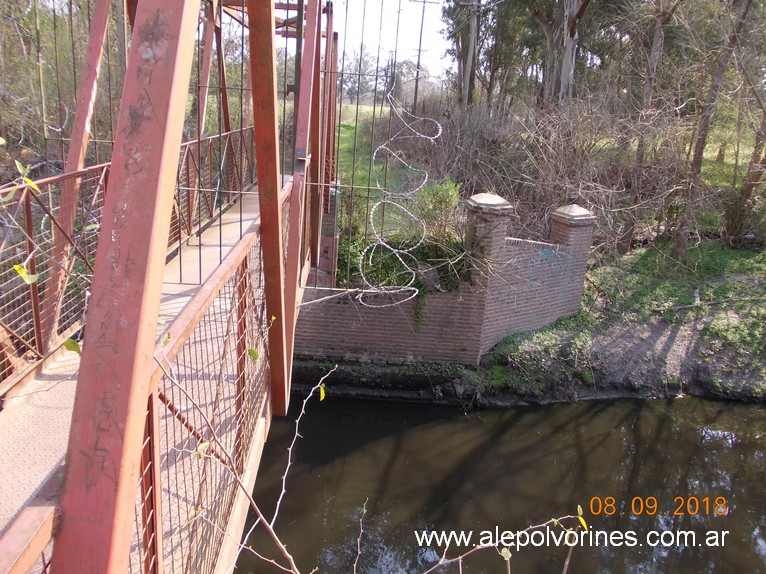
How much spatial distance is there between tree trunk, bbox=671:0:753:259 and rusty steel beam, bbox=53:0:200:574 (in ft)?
36.0

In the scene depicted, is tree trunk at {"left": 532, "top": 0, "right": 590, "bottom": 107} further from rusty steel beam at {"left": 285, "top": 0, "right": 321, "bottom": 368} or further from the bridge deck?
the bridge deck

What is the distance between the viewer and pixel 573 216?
880 cm

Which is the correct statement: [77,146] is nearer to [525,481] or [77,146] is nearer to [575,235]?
[525,481]

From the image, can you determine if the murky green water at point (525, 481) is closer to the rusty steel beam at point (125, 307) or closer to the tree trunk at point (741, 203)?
the tree trunk at point (741, 203)

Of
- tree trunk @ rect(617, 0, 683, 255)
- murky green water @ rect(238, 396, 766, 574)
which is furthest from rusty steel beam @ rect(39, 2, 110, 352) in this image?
tree trunk @ rect(617, 0, 683, 255)

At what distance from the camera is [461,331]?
845cm

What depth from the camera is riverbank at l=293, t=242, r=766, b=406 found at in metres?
8.43

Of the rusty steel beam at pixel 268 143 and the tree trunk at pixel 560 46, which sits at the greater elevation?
the tree trunk at pixel 560 46

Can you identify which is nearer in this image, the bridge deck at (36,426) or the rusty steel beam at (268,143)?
the rusty steel beam at (268,143)

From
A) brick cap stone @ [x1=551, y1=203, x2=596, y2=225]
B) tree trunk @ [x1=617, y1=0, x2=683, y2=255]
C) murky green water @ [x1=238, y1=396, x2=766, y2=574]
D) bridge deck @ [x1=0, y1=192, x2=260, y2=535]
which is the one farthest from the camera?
tree trunk @ [x1=617, y1=0, x2=683, y2=255]

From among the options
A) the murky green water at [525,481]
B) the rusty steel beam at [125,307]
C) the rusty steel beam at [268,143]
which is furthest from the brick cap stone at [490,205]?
the rusty steel beam at [125,307]

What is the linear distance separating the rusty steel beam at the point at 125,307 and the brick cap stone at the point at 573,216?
27.8 ft

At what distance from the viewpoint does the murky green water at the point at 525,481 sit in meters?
6.04

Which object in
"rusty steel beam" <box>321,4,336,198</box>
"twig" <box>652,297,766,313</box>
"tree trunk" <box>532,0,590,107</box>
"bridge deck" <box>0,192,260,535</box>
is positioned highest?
"tree trunk" <box>532,0,590,107</box>
